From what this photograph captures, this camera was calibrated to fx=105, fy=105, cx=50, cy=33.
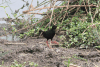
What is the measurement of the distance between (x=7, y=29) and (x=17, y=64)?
337cm

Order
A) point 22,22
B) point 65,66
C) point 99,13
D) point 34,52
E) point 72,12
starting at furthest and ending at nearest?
point 22,22 → point 72,12 → point 99,13 → point 34,52 → point 65,66

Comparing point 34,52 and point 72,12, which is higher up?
point 72,12

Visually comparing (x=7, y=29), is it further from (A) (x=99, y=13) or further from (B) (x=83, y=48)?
(A) (x=99, y=13)

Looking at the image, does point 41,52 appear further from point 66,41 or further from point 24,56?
point 66,41

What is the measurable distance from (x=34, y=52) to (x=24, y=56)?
0.30m

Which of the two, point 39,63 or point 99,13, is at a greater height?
point 99,13

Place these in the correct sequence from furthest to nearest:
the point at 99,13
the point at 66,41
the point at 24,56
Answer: the point at 99,13 < the point at 66,41 < the point at 24,56

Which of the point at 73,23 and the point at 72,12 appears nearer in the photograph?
the point at 73,23

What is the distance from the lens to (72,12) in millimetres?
4871

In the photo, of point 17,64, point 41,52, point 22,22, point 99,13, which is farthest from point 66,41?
point 22,22

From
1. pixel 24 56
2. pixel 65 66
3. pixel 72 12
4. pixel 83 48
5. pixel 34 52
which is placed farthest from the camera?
pixel 72 12

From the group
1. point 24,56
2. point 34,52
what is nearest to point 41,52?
point 34,52

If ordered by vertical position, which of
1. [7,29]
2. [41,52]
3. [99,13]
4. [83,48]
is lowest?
[83,48]

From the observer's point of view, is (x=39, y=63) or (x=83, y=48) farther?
(x=83, y=48)
